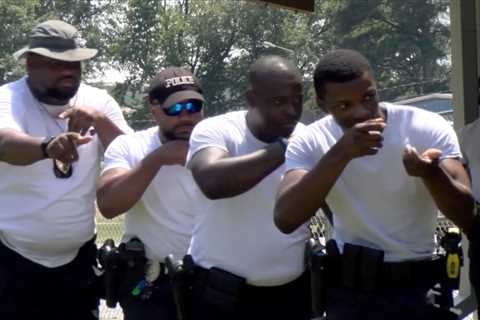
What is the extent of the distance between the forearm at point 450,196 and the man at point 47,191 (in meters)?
1.86

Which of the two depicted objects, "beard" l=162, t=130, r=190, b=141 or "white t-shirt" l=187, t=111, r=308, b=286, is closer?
"white t-shirt" l=187, t=111, r=308, b=286

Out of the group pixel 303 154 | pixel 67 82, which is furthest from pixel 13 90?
pixel 303 154

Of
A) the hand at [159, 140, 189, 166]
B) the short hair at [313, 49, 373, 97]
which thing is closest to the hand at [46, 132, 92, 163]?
the hand at [159, 140, 189, 166]

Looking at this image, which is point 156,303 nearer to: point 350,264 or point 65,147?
point 65,147

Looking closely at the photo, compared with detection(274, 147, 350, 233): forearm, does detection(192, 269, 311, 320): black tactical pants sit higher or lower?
lower

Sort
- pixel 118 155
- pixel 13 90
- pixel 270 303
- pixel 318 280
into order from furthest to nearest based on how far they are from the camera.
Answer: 1. pixel 13 90
2. pixel 118 155
3. pixel 270 303
4. pixel 318 280

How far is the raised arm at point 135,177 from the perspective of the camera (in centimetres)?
447

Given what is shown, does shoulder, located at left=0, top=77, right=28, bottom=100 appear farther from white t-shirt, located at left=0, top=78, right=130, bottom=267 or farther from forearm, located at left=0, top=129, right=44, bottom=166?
forearm, located at left=0, top=129, right=44, bottom=166

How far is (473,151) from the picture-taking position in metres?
4.98

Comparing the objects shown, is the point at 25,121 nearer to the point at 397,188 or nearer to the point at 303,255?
the point at 303,255

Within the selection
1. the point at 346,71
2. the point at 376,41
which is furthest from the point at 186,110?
the point at 376,41

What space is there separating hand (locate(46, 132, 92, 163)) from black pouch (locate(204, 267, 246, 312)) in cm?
76

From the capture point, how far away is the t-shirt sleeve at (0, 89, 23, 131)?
475 centimetres

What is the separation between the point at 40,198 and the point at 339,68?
6.12 ft
